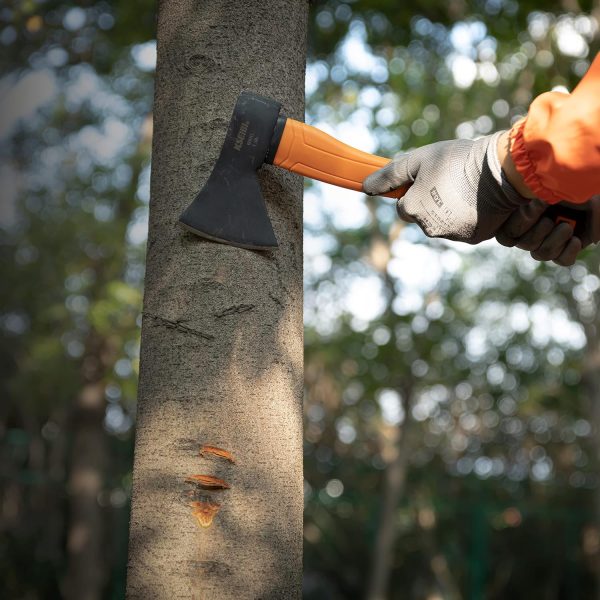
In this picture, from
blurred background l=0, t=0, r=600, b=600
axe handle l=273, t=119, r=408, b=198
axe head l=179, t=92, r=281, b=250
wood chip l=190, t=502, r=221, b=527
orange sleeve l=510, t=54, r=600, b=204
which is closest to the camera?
orange sleeve l=510, t=54, r=600, b=204

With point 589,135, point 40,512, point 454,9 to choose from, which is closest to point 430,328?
point 454,9

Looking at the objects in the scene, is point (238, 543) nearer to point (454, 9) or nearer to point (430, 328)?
point (454, 9)

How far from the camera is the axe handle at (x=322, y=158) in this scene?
171cm

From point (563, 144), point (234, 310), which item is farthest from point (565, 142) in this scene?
point (234, 310)

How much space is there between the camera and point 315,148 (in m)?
1.73

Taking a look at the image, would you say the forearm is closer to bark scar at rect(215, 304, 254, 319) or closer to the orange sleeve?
the orange sleeve

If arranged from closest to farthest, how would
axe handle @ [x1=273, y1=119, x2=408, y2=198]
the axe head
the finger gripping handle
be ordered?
the axe head
axe handle @ [x1=273, y1=119, x2=408, y2=198]
the finger gripping handle

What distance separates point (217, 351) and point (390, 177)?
1.86 ft

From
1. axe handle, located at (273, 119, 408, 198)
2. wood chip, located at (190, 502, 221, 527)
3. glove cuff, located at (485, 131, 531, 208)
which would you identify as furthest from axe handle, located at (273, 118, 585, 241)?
wood chip, located at (190, 502, 221, 527)

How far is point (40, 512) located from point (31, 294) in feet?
14.7

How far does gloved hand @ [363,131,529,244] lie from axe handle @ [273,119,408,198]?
99mm

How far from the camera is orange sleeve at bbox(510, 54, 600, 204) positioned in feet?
4.50

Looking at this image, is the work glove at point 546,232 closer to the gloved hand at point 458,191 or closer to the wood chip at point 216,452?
the gloved hand at point 458,191

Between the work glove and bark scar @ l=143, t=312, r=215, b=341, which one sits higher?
the work glove
